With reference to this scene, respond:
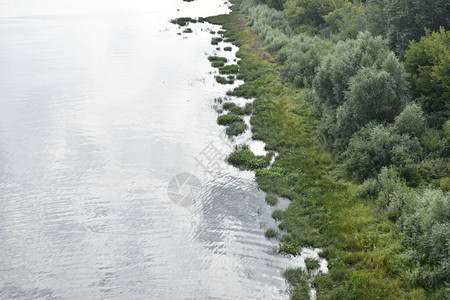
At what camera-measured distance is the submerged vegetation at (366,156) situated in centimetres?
1503

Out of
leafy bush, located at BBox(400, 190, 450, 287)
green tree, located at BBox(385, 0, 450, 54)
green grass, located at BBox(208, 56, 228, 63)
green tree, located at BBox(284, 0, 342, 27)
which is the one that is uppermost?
green tree, located at BBox(385, 0, 450, 54)

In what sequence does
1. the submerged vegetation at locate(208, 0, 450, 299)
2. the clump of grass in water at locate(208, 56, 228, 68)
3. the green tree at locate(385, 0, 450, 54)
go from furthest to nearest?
the clump of grass in water at locate(208, 56, 228, 68)
the green tree at locate(385, 0, 450, 54)
the submerged vegetation at locate(208, 0, 450, 299)

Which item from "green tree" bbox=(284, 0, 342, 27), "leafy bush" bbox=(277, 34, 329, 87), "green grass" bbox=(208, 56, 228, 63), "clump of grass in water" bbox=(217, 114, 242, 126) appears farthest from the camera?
"green tree" bbox=(284, 0, 342, 27)

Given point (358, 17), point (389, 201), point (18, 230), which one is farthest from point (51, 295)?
point (358, 17)

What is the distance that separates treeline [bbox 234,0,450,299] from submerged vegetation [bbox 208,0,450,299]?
0.20 ft

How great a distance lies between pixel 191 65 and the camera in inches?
1753

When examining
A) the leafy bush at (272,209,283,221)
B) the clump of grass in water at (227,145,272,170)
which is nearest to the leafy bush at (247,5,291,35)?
the clump of grass in water at (227,145,272,170)

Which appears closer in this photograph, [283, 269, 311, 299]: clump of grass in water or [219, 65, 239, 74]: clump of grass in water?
[283, 269, 311, 299]: clump of grass in water

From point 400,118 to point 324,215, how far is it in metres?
8.22

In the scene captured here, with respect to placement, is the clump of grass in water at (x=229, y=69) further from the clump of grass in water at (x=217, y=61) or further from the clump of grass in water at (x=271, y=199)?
the clump of grass in water at (x=271, y=199)

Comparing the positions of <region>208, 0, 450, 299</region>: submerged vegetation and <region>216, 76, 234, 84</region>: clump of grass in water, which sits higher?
A: <region>208, 0, 450, 299</region>: submerged vegetation

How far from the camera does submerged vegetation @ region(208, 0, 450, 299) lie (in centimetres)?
1503

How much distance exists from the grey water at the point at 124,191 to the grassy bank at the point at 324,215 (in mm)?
1686

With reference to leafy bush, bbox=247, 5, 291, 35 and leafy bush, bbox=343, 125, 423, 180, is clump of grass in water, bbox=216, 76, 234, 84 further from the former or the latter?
leafy bush, bbox=343, 125, 423, 180
